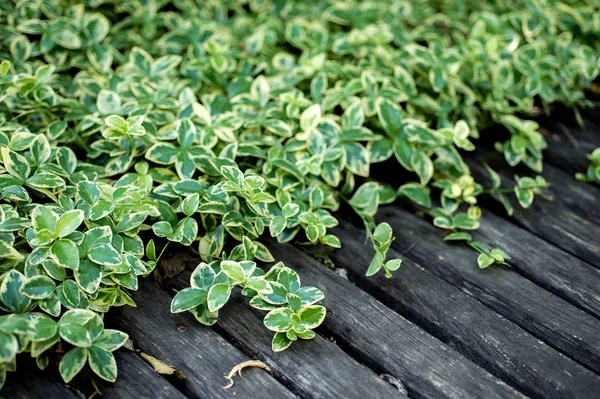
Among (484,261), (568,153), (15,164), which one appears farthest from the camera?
(568,153)

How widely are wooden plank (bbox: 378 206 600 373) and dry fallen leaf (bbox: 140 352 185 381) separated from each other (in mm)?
644

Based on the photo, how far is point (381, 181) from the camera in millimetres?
1819

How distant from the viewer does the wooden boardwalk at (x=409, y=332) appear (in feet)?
3.84

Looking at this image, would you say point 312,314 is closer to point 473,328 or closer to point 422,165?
point 473,328

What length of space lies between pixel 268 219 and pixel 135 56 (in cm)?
79

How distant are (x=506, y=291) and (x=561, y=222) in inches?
14.6

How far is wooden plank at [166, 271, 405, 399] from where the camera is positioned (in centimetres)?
117

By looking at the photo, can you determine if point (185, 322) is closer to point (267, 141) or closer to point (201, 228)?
point (201, 228)

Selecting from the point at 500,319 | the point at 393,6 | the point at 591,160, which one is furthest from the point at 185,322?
the point at 393,6

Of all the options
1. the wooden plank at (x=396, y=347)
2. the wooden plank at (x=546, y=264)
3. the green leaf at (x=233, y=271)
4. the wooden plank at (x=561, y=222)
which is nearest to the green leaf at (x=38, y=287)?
the green leaf at (x=233, y=271)

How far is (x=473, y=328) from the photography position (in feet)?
4.35

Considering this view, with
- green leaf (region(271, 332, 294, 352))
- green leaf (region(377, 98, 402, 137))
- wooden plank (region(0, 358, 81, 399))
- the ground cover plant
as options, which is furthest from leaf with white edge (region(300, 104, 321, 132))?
wooden plank (region(0, 358, 81, 399))

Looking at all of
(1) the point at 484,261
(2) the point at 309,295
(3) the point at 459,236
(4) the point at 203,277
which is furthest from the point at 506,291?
(4) the point at 203,277

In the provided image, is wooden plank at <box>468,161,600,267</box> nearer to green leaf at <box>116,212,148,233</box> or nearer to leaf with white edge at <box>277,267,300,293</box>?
leaf with white edge at <box>277,267,300,293</box>
